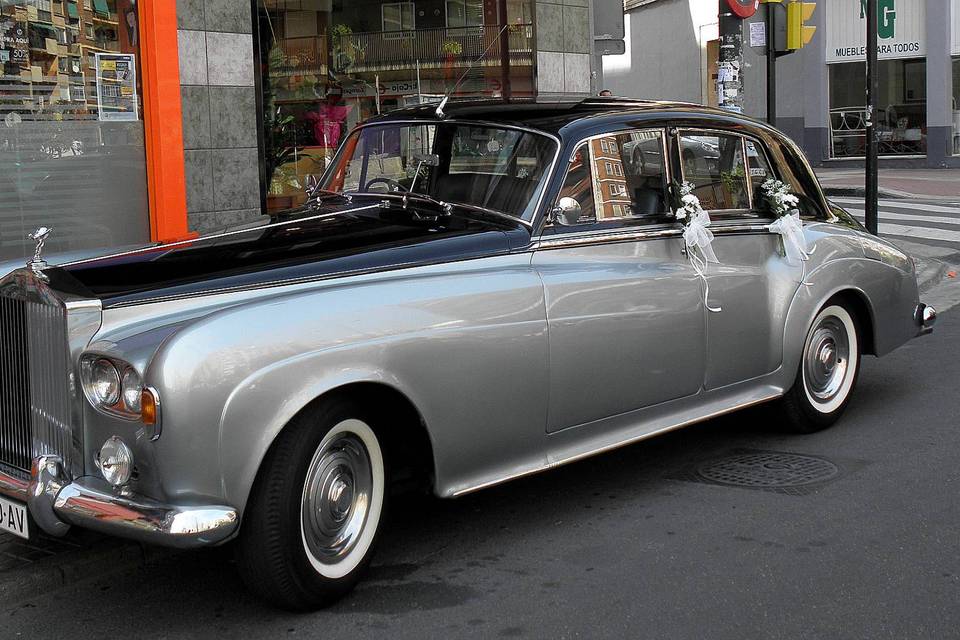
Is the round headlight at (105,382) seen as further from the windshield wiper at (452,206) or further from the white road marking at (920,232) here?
the white road marking at (920,232)

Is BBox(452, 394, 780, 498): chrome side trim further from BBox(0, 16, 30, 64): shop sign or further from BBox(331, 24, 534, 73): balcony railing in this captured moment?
BBox(331, 24, 534, 73): balcony railing

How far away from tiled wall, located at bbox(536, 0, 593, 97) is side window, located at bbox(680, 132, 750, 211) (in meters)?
7.14

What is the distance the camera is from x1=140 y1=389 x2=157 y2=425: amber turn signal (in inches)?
139

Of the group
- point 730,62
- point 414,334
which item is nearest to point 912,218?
point 730,62

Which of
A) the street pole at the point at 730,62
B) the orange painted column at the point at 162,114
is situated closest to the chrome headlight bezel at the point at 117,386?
the orange painted column at the point at 162,114

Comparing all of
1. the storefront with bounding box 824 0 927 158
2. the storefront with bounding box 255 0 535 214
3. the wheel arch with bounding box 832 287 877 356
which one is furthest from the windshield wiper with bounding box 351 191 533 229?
the storefront with bounding box 824 0 927 158

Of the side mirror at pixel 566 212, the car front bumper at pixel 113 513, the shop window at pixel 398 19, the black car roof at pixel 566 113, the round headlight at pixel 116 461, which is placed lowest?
the car front bumper at pixel 113 513

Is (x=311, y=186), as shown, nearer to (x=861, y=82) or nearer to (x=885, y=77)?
(x=885, y=77)

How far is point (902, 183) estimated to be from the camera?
23.8 meters

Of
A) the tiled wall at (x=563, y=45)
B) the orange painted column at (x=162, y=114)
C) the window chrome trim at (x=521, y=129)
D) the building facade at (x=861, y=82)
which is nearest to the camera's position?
the window chrome trim at (x=521, y=129)

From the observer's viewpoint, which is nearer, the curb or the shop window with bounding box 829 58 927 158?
the curb

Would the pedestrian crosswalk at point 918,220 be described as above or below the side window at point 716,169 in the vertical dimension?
below

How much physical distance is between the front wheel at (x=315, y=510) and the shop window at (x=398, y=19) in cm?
853

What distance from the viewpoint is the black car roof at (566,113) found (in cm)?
521
